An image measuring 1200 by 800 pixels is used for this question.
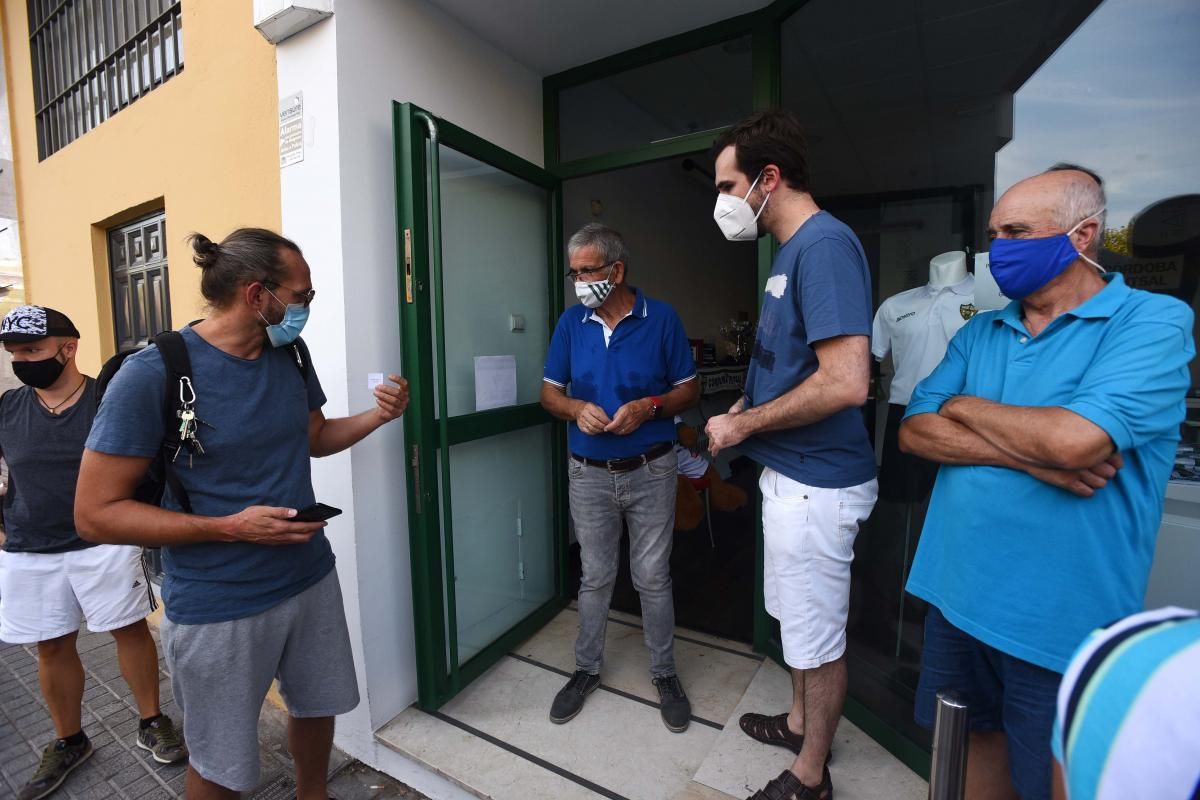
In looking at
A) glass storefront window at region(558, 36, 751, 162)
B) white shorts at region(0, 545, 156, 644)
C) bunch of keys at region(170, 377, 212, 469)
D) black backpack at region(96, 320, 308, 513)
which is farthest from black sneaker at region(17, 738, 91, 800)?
glass storefront window at region(558, 36, 751, 162)

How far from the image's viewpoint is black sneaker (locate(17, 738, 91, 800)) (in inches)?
85.4

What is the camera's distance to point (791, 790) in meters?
1.67

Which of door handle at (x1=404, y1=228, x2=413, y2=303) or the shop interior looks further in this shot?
door handle at (x1=404, y1=228, x2=413, y2=303)

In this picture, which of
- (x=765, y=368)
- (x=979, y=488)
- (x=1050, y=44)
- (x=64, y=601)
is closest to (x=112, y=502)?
(x=64, y=601)

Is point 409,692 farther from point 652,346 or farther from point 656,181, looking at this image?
point 656,181

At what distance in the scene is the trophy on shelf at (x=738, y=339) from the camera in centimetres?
658

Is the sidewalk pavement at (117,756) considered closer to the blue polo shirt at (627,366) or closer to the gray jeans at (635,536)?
the gray jeans at (635,536)

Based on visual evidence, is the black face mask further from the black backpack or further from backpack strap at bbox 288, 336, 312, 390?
backpack strap at bbox 288, 336, 312, 390

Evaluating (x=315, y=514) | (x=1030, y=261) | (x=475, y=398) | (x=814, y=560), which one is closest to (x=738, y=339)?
(x=475, y=398)

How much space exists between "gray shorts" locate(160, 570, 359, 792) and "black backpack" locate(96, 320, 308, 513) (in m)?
0.33

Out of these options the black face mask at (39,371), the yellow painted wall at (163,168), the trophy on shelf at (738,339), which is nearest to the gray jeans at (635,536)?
the yellow painted wall at (163,168)

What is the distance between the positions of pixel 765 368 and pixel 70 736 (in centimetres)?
311

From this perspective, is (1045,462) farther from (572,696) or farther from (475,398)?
(475,398)

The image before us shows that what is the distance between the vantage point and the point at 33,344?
2049mm
